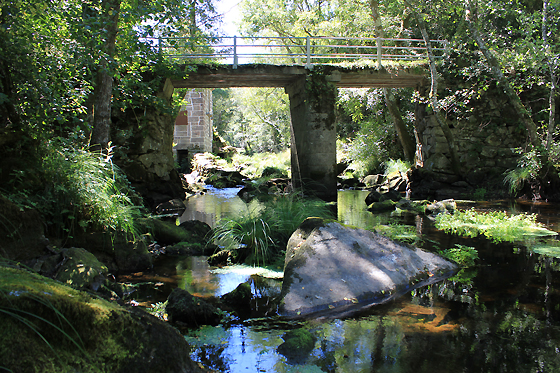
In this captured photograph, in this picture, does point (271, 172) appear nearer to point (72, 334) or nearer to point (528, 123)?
point (528, 123)

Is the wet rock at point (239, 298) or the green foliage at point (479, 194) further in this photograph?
the green foliage at point (479, 194)

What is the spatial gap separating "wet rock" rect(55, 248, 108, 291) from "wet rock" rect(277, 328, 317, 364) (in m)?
1.96

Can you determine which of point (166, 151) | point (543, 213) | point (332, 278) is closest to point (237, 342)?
point (332, 278)

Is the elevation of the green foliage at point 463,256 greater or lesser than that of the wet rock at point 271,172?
lesser

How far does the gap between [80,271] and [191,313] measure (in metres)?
1.27

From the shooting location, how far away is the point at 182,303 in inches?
133

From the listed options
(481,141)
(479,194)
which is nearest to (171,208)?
(479,194)

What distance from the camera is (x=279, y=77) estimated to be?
13.1 meters

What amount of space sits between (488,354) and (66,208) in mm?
4658

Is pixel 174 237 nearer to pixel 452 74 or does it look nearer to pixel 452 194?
pixel 452 194

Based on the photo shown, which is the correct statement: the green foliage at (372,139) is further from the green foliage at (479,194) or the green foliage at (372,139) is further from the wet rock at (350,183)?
the green foliage at (479,194)

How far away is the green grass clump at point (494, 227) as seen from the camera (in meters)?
6.62

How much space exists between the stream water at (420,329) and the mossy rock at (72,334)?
1.11 m

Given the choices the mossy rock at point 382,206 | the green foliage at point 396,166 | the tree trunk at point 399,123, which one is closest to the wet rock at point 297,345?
the mossy rock at point 382,206
